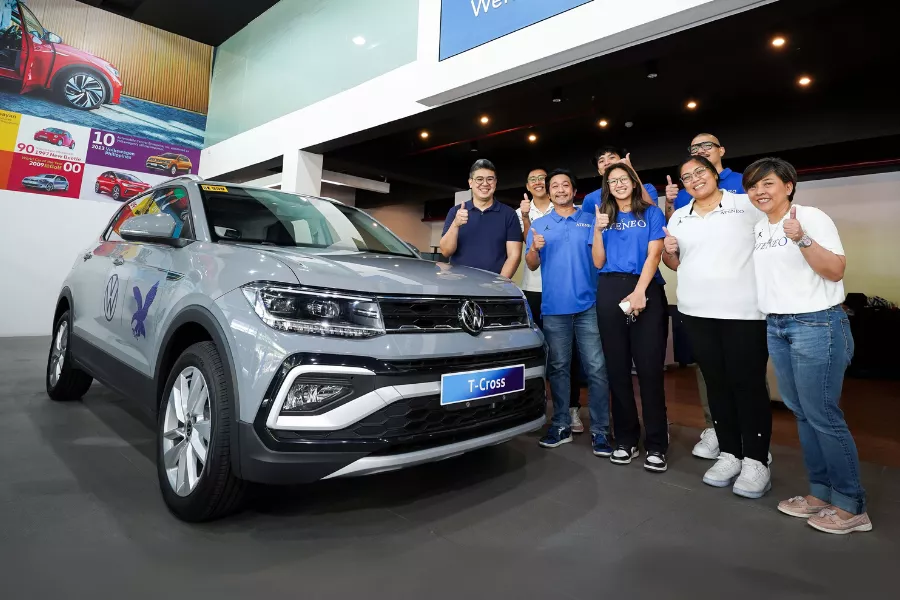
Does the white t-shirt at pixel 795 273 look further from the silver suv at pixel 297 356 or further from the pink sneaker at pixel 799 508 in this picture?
the silver suv at pixel 297 356

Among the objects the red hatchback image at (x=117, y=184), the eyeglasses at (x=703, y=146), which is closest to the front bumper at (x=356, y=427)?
the eyeglasses at (x=703, y=146)

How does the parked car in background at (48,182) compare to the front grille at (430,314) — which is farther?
the parked car in background at (48,182)

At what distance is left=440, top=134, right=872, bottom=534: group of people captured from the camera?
1826 millimetres

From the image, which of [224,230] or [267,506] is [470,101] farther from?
[267,506]

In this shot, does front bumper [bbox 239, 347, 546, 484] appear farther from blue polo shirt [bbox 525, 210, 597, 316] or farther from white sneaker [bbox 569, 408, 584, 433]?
white sneaker [bbox 569, 408, 584, 433]

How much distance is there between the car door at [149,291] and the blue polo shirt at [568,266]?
5.77 feet

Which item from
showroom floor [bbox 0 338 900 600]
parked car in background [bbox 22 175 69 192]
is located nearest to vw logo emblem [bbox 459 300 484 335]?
showroom floor [bbox 0 338 900 600]

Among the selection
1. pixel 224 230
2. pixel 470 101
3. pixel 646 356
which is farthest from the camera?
pixel 470 101

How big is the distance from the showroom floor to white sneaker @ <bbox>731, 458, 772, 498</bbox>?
5 centimetres

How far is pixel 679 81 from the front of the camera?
5.12 m

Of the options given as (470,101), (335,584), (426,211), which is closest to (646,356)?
(335,584)

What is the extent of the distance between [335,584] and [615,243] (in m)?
1.92

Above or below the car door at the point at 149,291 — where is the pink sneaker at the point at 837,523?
below

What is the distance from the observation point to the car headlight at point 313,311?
1.48m
